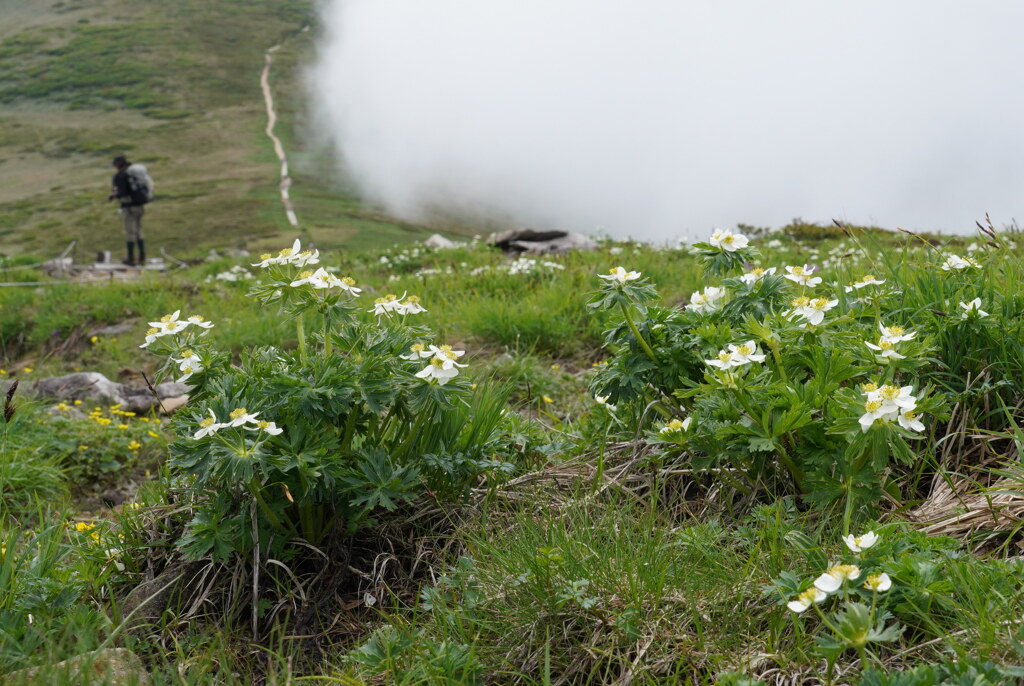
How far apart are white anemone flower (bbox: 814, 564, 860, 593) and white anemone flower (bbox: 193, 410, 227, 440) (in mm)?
1743

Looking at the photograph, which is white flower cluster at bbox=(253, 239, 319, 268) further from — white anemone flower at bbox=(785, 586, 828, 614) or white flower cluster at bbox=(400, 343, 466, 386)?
white anemone flower at bbox=(785, 586, 828, 614)

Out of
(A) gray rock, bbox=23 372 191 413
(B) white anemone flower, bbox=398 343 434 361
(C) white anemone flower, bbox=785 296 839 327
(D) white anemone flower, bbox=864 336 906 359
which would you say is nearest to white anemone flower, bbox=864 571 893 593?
(D) white anemone flower, bbox=864 336 906 359

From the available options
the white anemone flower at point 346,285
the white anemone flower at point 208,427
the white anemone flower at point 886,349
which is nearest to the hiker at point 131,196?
the white anemone flower at point 346,285

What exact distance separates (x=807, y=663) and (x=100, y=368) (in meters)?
8.21

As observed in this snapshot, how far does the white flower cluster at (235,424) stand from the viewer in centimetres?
237

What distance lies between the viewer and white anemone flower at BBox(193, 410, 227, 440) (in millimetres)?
2383

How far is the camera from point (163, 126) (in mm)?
37438

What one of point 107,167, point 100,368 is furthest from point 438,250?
point 107,167

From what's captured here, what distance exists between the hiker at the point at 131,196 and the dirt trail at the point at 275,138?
4.67 metres

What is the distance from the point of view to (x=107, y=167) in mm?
31844

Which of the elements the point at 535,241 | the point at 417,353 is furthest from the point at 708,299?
the point at 535,241

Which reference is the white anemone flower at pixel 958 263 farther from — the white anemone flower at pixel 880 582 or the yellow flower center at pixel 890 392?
the white anemone flower at pixel 880 582

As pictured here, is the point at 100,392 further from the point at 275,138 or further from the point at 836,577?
the point at 275,138

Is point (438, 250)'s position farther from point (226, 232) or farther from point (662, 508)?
point (226, 232)
